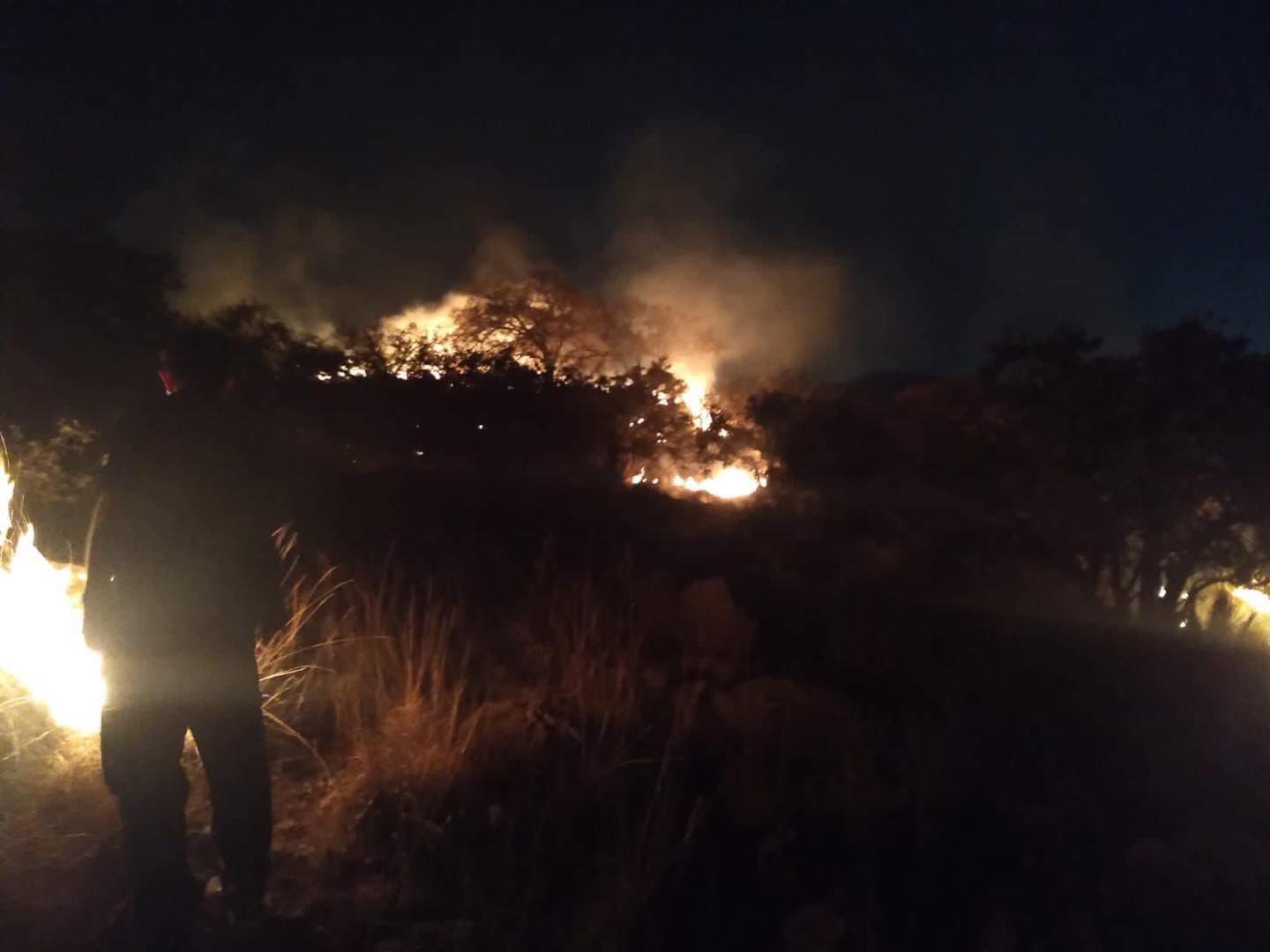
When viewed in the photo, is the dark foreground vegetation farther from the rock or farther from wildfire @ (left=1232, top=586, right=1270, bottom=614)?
wildfire @ (left=1232, top=586, right=1270, bottom=614)

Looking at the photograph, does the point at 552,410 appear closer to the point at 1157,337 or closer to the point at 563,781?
the point at 1157,337

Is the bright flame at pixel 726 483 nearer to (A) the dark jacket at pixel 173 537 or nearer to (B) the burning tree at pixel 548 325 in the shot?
(B) the burning tree at pixel 548 325

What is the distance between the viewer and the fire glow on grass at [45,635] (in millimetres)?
4250

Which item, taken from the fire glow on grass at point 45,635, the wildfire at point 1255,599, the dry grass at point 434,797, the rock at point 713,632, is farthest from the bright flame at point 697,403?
the fire glow on grass at point 45,635

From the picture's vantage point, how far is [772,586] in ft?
26.6

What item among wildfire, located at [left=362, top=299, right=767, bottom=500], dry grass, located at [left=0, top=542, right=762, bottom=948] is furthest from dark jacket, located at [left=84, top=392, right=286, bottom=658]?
wildfire, located at [left=362, top=299, right=767, bottom=500]

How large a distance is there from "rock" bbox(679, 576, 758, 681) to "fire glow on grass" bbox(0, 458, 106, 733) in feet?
9.19

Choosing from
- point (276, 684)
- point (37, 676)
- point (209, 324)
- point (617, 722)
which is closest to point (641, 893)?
point (617, 722)

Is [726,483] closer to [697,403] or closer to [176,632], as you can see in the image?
[697,403]

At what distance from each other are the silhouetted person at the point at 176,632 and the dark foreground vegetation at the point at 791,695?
0.83 feet

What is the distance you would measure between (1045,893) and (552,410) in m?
9.81

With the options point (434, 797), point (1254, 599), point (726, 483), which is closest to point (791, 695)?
point (434, 797)

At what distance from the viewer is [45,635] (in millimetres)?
4391

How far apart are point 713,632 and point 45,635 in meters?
3.25
